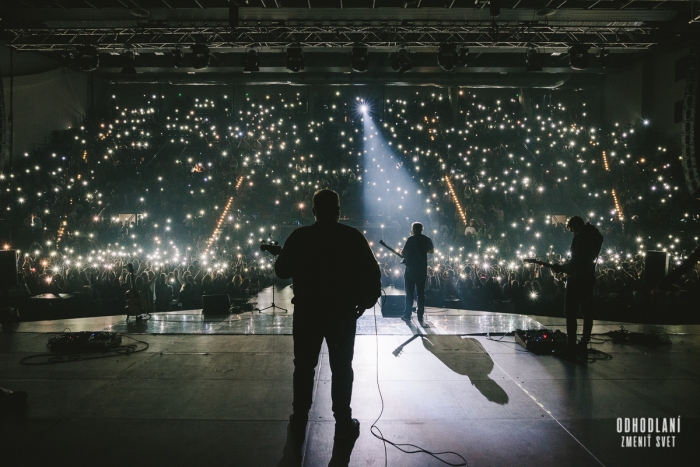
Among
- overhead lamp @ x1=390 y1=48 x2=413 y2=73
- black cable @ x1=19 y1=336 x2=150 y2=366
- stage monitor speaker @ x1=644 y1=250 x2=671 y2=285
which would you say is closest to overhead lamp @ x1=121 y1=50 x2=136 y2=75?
overhead lamp @ x1=390 y1=48 x2=413 y2=73

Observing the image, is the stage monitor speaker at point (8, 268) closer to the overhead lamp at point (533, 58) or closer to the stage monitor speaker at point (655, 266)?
the stage monitor speaker at point (655, 266)

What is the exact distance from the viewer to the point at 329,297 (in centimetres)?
268

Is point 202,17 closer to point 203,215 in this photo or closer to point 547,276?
point 203,215

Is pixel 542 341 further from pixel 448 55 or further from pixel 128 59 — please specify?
pixel 128 59

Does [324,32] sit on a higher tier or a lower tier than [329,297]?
higher

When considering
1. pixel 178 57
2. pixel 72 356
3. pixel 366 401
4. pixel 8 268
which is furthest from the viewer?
pixel 178 57

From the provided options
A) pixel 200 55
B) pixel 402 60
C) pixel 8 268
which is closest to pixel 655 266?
pixel 402 60

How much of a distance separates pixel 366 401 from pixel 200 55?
8.15 m

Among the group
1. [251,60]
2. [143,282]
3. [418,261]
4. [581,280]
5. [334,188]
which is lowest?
[143,282]

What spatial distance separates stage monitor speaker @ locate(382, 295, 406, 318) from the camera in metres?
6.84

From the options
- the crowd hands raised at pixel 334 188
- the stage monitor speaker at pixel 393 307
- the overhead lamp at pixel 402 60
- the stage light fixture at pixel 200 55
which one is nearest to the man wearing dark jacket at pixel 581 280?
the stage monitor speaker at pixel 393 307

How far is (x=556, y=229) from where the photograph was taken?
45.5 ft

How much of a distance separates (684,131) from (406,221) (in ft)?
27.4

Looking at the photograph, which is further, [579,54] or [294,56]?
[294,56]
